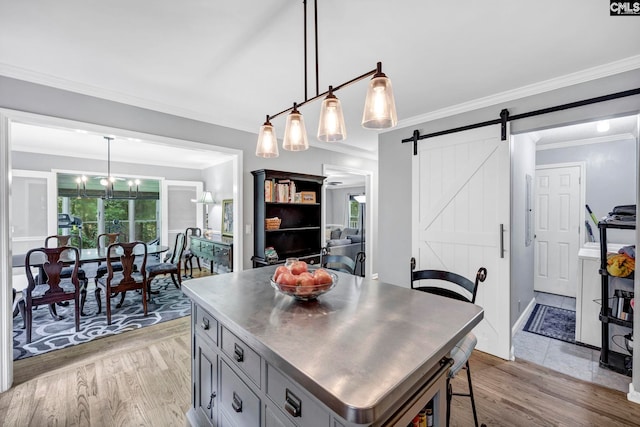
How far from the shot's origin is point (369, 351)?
3.07 ft

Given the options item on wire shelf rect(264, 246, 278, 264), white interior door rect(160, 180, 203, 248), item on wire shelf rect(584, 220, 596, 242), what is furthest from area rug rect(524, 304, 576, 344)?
white interior door rect(160, 180, 203, 248)

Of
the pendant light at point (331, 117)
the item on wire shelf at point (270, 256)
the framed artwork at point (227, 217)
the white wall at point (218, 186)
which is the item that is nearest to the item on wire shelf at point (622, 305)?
the pendant light at point (331, 117)

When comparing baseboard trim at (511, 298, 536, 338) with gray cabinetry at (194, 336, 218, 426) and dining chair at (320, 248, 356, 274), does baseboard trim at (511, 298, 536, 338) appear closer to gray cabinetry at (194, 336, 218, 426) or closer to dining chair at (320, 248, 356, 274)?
dining chair at (320, 248, 356, 274)

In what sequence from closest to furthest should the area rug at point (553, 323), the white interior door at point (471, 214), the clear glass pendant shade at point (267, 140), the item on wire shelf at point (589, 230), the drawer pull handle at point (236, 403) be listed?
the drawer pull handle at point (236, 403) < the clear glass pendant shade at point (267, 140) < the white interior door at point (471, 214) < the area rug at point (553, 323) < the item on wire shelf at point (589, 230)

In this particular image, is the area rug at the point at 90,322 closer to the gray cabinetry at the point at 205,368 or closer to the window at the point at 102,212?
the window at the point at 102,212

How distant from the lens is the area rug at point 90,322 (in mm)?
2887

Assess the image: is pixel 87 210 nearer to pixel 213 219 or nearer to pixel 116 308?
pixel 213 219

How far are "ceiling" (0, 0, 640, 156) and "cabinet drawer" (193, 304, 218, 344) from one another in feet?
5.73

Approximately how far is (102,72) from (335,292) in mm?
2590

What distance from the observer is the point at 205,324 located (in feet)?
5.13

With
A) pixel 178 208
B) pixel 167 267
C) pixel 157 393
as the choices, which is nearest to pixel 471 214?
pixel 157 393

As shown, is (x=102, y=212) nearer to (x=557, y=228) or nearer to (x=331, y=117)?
(x=331, y=117)

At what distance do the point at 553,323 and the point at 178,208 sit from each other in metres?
7.31

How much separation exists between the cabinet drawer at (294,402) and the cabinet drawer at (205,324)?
21.8 inches
